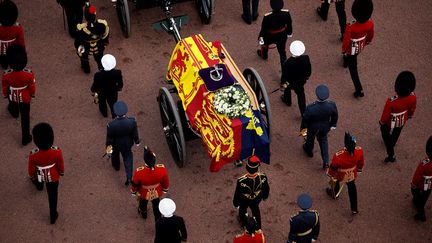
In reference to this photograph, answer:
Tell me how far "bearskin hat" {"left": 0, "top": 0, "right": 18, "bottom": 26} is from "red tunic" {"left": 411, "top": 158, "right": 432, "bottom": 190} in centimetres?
632

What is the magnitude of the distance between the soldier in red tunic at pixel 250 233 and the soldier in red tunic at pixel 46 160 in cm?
263

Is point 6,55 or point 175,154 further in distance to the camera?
point 6,55

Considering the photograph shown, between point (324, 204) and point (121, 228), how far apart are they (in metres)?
2.76

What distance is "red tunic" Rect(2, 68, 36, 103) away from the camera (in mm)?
11922

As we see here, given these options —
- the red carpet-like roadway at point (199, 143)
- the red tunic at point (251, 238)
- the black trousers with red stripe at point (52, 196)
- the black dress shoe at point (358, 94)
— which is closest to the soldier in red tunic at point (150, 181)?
the red carpet-like roadway at point (199, 143)

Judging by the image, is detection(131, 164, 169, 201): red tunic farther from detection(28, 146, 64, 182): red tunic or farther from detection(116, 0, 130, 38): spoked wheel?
detection(116, 0, 130, 38): spoked wheel

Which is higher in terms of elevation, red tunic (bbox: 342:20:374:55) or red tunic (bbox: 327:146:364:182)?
red tunic (bbox: 342:20:374:55)

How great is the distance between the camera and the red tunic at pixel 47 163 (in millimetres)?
10906

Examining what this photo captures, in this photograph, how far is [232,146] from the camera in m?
11.2

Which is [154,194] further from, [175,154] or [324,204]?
[324,204]

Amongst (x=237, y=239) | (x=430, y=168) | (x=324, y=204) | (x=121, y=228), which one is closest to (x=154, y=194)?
(x=121, y=228)

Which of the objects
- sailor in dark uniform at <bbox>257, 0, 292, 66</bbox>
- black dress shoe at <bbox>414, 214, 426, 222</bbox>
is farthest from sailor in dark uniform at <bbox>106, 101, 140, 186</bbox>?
black dress shoe at <bbox>414, 214, 426, 222</bbox>

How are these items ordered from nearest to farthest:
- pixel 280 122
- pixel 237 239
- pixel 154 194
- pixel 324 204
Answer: pixel 237 239 → pixel 154 194 → pixel 324 204 → pixel 280 122

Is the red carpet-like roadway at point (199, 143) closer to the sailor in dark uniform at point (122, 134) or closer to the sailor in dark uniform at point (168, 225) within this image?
the sailor in dark uniform at point (122, 134)
